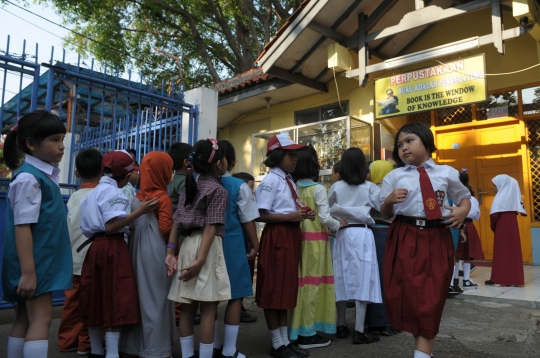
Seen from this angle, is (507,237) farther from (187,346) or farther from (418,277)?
(187,346)

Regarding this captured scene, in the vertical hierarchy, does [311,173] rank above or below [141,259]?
above

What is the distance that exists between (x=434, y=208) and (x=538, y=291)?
4.14m

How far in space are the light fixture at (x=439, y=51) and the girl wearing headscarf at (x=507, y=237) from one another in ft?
6.69

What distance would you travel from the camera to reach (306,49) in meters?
8.47

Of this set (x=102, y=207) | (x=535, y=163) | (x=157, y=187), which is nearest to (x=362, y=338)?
(x=157, y=187)

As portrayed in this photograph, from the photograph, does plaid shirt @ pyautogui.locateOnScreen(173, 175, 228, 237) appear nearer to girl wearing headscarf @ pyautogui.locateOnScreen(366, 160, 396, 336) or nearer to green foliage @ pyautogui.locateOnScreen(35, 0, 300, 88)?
girl wearing headscarf @ pyautogui.locateOnScreen(366, 160, 396, 336)

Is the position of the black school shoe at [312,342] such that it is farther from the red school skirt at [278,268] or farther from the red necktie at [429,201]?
the red necktie at [429,201]

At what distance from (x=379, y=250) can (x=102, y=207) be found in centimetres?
253

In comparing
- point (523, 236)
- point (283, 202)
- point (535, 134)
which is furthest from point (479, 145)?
point (283, 202)

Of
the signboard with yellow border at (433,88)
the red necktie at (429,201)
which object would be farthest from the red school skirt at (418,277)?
the signboard with yellow border at (433,88)

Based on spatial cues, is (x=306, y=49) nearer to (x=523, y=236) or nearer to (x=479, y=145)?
(x=479, y=145)

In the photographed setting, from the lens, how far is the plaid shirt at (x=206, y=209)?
2.87m

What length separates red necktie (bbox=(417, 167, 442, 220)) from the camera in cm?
264

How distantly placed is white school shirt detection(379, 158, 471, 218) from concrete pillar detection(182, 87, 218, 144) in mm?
3820
